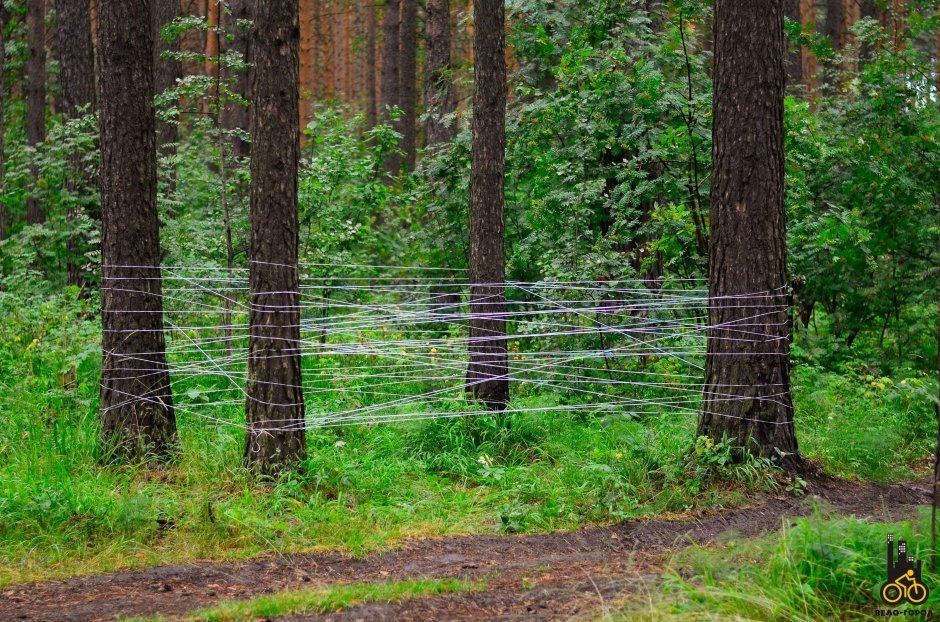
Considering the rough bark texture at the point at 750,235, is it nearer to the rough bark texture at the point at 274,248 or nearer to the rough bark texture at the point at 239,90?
the rough bark texture at the point at 274,248

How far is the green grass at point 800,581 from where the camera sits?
3.85 metres

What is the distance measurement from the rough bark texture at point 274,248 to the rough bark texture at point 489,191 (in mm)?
2193

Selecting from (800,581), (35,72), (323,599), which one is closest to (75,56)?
(35,72)

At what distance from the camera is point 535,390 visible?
902cm

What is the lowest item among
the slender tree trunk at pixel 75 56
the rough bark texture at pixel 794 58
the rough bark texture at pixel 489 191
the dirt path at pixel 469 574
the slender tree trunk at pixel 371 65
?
the dirt path at pixel 469 574

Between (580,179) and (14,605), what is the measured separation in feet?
23.5

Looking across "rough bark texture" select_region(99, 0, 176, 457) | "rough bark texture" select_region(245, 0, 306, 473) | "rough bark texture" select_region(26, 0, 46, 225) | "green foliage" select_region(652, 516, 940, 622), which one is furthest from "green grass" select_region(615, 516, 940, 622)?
"rough bark texture" select_region(26, 0, 46, 225)

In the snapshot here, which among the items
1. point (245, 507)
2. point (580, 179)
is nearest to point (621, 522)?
point (245, 507)

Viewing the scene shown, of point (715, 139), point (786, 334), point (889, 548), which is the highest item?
point (715, 139)

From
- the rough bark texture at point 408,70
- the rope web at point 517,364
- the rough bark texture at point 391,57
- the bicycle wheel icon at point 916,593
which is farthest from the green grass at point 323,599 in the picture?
the rough bark texture at point 391,57

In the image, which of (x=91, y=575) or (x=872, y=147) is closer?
(x=91, y=575)

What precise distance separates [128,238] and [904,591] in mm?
5854

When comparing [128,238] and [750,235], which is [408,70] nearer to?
[128,238]

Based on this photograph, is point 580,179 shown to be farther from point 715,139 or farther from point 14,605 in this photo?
point 14,605
